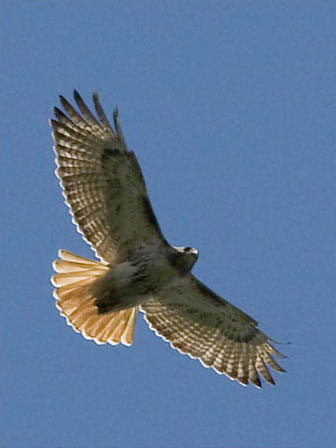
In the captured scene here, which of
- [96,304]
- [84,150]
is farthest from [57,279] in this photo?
[84,150]

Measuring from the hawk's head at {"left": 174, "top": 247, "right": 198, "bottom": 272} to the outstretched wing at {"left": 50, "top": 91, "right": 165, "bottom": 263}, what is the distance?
45cm

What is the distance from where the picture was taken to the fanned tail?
1456 cm

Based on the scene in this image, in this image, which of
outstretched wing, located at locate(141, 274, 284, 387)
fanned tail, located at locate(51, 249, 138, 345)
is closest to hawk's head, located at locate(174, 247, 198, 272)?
fanned tail, located at locate(51, 249, 138, 345)

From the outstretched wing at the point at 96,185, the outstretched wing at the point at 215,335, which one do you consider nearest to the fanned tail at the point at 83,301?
the outstretched wing at the point at 96,185

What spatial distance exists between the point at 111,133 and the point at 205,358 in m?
3.51

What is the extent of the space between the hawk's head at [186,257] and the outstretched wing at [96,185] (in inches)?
17.5

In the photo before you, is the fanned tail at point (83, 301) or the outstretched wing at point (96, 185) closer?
the fanned tail at point (83, 301)

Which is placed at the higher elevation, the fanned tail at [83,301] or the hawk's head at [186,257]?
the hawk's head at [186,257]

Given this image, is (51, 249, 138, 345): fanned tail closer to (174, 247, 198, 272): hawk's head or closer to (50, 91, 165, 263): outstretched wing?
(50, 91, 165, 263): outstretched wing

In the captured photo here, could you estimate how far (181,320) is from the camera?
1592 centimetres

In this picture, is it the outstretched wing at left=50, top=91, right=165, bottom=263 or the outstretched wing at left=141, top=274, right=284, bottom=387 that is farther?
the outstretched wing at left=141, top=274, right=284, bottom=387

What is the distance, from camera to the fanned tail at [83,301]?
14562 mm

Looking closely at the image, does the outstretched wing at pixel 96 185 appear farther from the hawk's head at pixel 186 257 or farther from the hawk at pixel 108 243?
the hawk's head at pixel 186 257

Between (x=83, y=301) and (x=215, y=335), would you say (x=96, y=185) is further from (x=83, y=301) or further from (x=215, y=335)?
(x=215, y=335)
